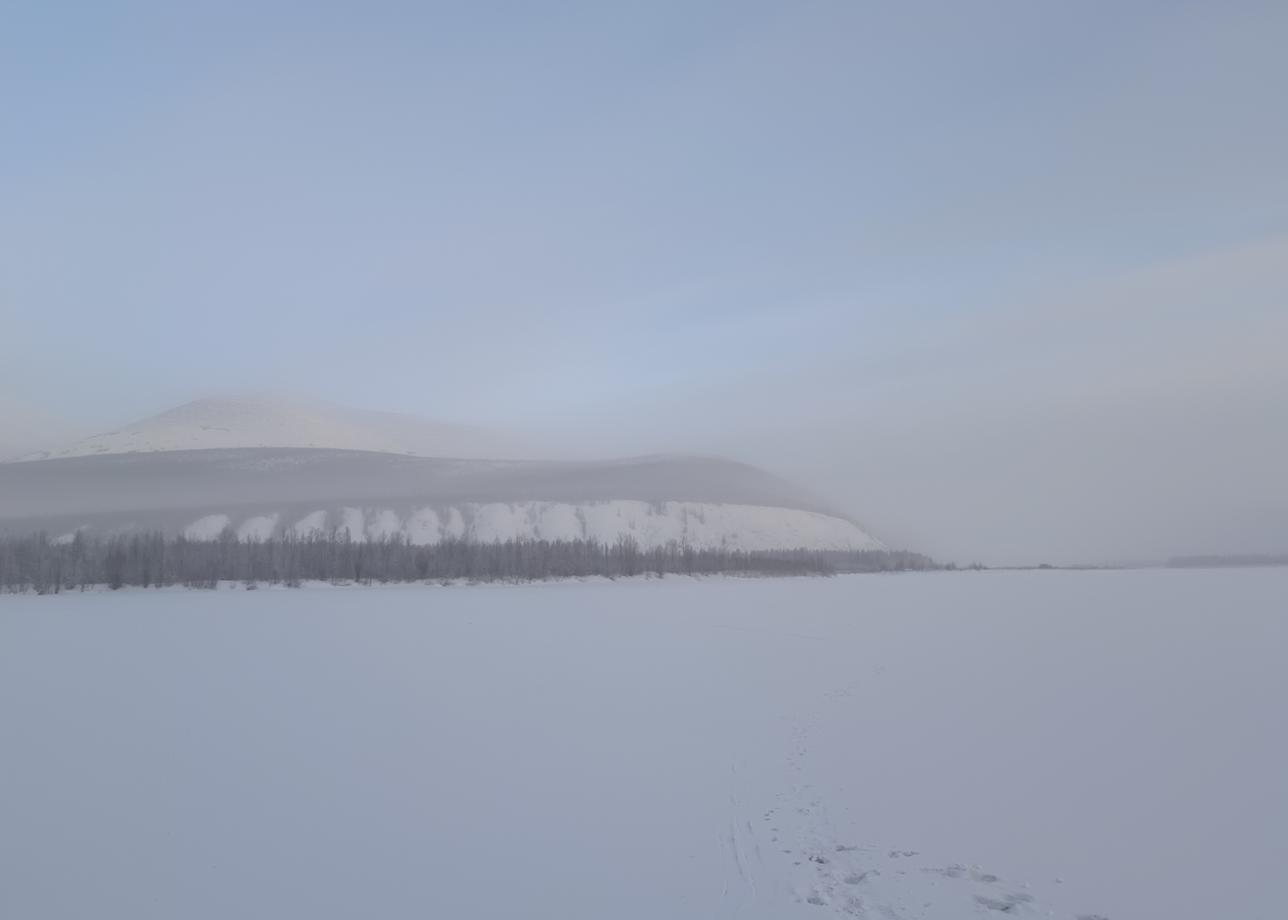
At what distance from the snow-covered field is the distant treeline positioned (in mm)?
36659

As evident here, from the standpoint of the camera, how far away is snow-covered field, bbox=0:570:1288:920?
6120 millimetres

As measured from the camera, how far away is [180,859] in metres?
6.68

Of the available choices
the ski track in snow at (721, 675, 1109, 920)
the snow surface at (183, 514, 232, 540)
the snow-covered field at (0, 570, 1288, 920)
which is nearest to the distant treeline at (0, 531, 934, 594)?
the snow surface at (183, 514, 232, 540)

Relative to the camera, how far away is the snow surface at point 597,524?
99.6 m

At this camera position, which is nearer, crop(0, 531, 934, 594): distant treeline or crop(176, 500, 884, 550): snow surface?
crop(0, 531, 934, 594): distant treeline

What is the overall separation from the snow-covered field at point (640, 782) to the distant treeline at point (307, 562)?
36.7 m

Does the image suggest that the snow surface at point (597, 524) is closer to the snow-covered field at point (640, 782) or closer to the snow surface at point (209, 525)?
the snow surface at point (209, 525)

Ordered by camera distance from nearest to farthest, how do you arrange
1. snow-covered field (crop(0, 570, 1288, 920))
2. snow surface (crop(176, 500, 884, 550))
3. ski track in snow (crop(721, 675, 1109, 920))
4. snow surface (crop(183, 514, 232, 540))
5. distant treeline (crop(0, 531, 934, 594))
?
ski track in snow (crop(721, 675, 1109, 920)) < snow-covered field (crop(0, 570, 1288, 920)) < distant treeline (crop(0, 531, 934, 594)) < snow surface (crop(183, 514, 232, 540)) < snow surface (crop(176, 500, 884, 550))

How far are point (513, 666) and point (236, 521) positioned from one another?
280 ft

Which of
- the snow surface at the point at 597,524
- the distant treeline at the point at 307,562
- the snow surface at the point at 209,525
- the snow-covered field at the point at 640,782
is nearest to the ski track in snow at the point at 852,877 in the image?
the snow-covered field at the point at 640,782

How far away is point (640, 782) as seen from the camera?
898 centimetres

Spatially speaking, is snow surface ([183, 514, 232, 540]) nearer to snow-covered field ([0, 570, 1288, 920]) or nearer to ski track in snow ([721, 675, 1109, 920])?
snow-covered field ([0, 570, 1288, 920])

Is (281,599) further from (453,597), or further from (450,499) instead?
(450,499)

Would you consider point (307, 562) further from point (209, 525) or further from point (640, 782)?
point (640, 782)
